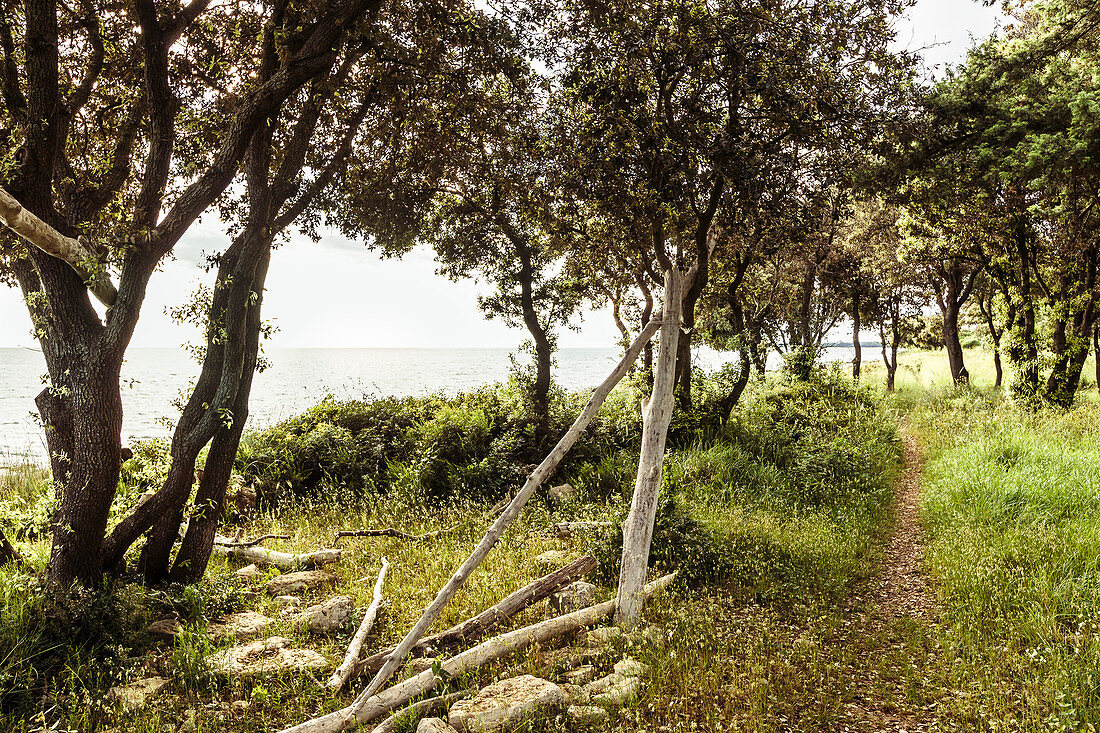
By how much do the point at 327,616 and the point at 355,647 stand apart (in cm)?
97

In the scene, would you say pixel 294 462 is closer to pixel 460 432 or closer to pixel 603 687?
pixel 460 432

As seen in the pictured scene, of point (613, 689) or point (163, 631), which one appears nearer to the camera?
point (613, 689)

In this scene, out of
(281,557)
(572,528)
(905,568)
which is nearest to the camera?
(905,568)

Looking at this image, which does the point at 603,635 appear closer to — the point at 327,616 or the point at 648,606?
the point at 648,606

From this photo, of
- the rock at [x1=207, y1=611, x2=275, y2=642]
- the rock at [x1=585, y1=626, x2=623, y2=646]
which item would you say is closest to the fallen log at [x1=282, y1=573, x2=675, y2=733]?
the rock at [x1=585, y1=626, x2=623, y2=646]

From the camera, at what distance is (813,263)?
2092cm

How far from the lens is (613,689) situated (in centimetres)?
471

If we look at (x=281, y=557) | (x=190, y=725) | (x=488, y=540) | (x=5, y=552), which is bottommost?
(x=190, y=725)

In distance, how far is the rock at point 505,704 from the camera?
430 cm

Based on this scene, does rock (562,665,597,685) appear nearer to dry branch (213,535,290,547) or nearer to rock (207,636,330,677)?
rock (207,636,330,677)

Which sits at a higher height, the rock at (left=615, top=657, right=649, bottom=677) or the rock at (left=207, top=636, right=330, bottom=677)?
the rock at (left=615, top=657, right=649, bottom=677)

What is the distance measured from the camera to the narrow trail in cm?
470

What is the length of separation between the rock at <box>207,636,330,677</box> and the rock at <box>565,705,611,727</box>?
8.34 ft

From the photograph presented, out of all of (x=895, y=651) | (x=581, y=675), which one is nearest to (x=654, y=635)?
(x=581, y=675)
